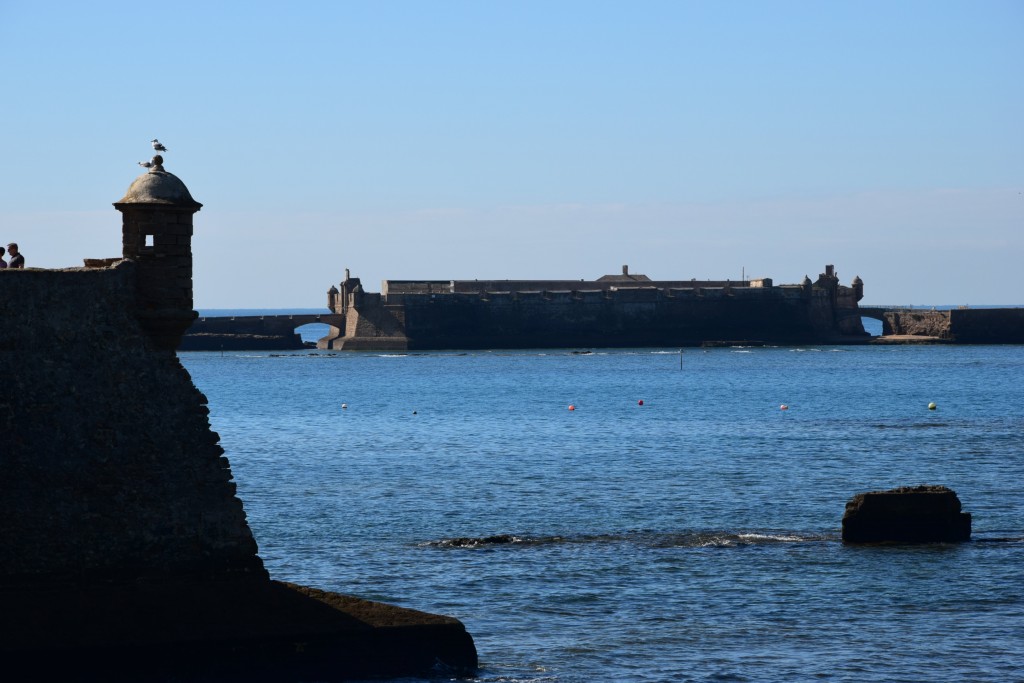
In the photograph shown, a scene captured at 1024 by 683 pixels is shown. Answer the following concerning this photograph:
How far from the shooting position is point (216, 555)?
14672 millimetres

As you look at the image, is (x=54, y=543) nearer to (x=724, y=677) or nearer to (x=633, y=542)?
(x=724, y=677)

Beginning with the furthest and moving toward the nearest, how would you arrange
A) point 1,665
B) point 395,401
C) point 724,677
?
1. point 395,401
2. point 724,677
3. point 1,665

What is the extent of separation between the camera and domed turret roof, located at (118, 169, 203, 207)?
1476 cm

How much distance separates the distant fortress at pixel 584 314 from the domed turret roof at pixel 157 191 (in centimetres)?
9662

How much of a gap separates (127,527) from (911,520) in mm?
14906

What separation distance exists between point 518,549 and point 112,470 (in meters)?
11.3

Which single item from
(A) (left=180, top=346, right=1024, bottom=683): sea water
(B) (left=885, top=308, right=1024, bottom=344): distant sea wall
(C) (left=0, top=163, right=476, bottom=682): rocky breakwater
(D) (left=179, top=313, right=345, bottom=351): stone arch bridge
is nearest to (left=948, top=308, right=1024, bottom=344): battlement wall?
(B) (left=885, top=308, right=1024, bottom=344): distant sea wall

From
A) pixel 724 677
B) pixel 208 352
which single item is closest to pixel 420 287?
pixel 208 352

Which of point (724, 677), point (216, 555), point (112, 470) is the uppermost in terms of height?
point (112, 470)

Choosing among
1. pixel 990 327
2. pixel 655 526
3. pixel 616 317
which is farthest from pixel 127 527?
pixel 990 327

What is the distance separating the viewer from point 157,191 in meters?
14.8

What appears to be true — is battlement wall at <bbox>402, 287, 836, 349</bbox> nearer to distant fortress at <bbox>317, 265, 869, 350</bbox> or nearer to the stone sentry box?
distant fortress at <bbox>317, 265, 869, 350</bbox>

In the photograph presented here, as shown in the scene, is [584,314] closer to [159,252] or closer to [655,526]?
[655,526]

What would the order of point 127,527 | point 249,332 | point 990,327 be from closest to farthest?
point 127,527 < point 990,327 < point 249,332
